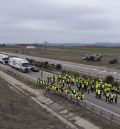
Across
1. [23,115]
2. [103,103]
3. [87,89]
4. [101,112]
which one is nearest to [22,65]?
[87,89]

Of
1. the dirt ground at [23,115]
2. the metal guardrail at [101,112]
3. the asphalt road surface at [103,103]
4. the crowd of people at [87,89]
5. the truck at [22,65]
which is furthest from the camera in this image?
the truck at [22,65]

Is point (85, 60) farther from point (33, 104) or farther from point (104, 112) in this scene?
point (104, 112)


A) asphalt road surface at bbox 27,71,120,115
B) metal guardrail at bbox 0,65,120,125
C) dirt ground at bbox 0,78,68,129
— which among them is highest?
metal guardrail at bbox 0,65,120,125

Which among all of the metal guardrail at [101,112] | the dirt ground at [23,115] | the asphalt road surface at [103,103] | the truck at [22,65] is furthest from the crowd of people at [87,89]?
the truck at [22,65]

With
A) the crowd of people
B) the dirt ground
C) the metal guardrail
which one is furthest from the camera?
the crowd of people

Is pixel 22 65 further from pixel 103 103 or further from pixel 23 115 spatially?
pixel 23 115

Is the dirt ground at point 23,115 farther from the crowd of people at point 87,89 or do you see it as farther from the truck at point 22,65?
the truck at point 22,65

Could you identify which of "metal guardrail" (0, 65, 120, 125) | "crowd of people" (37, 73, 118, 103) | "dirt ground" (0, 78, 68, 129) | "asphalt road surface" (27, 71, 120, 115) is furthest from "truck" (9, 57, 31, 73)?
"metal guardrail" (0, 65, 120, 125)

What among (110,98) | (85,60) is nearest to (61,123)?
(110,98)

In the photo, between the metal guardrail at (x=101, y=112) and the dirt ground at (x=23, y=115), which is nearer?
the metal guardrail at (x=101, y=112)

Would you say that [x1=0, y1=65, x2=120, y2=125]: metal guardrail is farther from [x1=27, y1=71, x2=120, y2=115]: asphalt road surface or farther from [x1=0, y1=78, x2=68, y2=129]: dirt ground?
[x1=0, y1=78, x2=68, y2=129]: dirt ground
